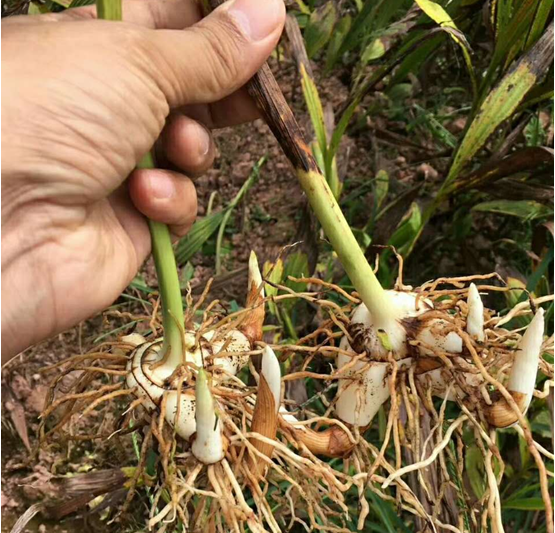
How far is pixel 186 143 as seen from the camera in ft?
2.52

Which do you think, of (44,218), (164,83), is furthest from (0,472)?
(164,83)

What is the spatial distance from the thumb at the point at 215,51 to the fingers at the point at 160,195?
111 millimetres

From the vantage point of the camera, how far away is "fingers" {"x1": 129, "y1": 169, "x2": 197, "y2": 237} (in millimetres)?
710

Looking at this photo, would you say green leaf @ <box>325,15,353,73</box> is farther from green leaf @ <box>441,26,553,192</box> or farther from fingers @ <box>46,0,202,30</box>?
fingers @ <box>46,0,202,30</box>

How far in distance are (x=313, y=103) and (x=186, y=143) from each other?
1.36 ft

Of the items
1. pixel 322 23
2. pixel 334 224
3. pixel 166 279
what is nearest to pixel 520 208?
pixel 322 23

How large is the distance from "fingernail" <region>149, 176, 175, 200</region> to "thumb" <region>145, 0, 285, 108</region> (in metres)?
0.11

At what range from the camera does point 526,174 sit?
4.34 ft

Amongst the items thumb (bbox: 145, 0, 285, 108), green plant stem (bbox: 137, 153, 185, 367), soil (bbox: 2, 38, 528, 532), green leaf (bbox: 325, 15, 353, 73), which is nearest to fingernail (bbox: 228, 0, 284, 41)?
thumb (bbox: 145, 0, 285, 108)

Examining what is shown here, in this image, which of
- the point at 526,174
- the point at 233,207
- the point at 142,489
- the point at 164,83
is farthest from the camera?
the point at 233,207

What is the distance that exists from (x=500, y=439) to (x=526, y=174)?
1.98ft

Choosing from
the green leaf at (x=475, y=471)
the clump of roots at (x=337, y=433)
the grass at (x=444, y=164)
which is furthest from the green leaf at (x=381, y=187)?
the clump of roots at (x=337, y=433)

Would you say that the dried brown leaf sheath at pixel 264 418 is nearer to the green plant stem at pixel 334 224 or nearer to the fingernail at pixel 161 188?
the green plant stem at pixel 334 224

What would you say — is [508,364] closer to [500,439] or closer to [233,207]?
[500,439]
